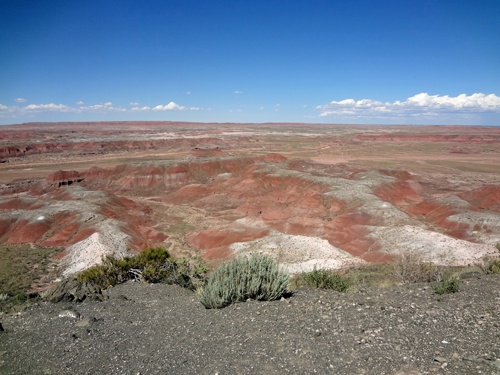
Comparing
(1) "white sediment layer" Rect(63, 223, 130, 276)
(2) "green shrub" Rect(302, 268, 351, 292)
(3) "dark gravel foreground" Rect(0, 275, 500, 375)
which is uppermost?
(3) "dark gravel foreground" Rect(0, 275, 500, 375)

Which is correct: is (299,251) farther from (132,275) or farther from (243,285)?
(243,285)

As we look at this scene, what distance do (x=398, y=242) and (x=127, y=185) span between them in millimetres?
57916

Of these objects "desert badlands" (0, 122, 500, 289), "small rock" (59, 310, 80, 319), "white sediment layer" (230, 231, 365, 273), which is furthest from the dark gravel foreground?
"white sediment layer" (230, 231, 365, 273)

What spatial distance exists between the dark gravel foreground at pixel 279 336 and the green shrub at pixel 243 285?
0.35 meters

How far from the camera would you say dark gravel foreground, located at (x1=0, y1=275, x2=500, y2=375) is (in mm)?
5609

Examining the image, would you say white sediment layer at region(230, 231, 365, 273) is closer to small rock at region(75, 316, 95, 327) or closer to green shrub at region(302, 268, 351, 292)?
green shrub at region(302, 268, 351, 292)

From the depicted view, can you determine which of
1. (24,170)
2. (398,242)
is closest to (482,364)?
(398,242)

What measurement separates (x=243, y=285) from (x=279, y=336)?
2.31 m

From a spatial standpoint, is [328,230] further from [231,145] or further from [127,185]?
[231,145]

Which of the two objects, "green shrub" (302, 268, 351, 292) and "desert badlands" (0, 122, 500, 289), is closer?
"green shrub" (302, 268, 351, 292)

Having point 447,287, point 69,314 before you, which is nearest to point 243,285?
point 69,314

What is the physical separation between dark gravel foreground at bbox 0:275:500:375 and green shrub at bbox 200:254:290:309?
351 millimetres

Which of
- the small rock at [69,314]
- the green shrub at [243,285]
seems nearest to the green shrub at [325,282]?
the green shrub at [243,285]

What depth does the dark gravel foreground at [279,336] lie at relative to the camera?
5.61m
